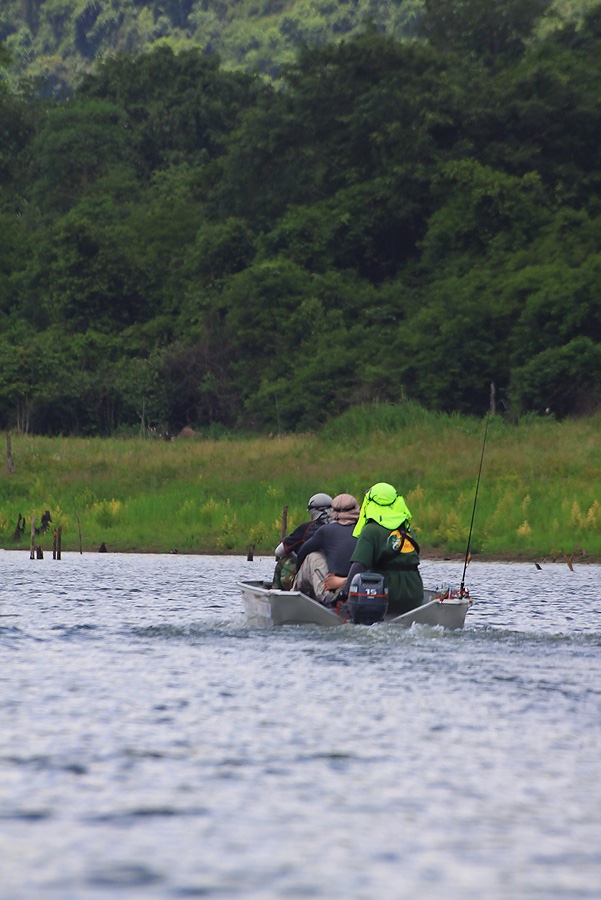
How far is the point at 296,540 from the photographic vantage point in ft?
58.0

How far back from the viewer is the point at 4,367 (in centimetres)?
5909

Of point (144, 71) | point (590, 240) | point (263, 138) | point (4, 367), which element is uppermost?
point (144, 71)

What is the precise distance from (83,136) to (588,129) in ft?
92.6

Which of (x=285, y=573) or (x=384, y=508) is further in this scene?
(x=285, y=573)

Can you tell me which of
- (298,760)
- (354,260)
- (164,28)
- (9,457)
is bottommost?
(298,760)

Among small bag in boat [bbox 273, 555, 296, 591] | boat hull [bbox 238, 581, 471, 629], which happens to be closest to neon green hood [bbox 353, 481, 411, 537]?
boat hull [bbox 238, 581, 471, 629]

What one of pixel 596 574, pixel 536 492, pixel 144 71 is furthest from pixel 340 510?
pixel 144 71

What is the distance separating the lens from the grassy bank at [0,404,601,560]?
32.4 m

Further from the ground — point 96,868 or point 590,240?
point 590,240

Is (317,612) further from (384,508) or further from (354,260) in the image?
(354,260)

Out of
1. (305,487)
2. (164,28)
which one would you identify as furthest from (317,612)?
(164,28)

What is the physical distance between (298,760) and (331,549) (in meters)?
6.95

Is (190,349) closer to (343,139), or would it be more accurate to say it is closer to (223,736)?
(343,139)

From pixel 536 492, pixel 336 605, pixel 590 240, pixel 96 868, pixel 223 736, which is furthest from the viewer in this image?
pixel 590 240
